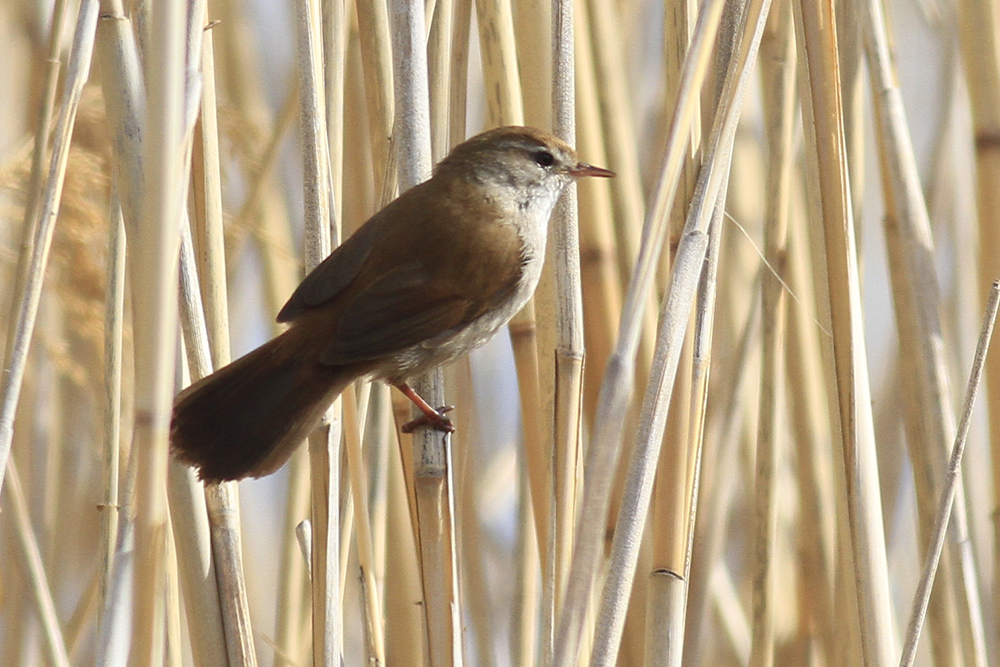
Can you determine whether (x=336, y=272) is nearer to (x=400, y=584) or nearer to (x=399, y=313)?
(x=399, y=313)

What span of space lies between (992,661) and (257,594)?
60.4 inches

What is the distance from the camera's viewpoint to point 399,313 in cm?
153

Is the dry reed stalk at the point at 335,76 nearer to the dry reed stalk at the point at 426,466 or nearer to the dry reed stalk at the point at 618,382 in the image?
the dry reed stalk at the point at 426,466

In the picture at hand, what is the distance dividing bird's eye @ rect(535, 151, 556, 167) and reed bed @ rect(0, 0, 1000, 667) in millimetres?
80

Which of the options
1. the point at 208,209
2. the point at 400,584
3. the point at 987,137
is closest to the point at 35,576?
the point at 208,209

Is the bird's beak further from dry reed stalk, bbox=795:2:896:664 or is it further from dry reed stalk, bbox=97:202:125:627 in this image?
dry reed stalk, bbox=97:202:125:627

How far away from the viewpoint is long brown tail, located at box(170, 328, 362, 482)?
4.18 ft

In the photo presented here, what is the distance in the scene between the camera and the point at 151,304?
38.3 inches

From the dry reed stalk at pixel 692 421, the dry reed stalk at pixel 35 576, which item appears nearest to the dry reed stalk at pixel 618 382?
the dry reed stalk at pixel 692 421

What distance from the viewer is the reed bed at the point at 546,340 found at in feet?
3.68

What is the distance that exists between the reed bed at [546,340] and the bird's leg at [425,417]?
0.11 feet

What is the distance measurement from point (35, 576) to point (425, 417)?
2.08 ft

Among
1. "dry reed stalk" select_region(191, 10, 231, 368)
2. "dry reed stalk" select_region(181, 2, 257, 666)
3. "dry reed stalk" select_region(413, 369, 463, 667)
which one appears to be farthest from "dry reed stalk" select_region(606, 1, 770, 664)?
"dry reed stalk" select_region(191, 10, 231, 368)

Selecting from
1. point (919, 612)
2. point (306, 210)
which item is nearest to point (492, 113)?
point (306, 210)
